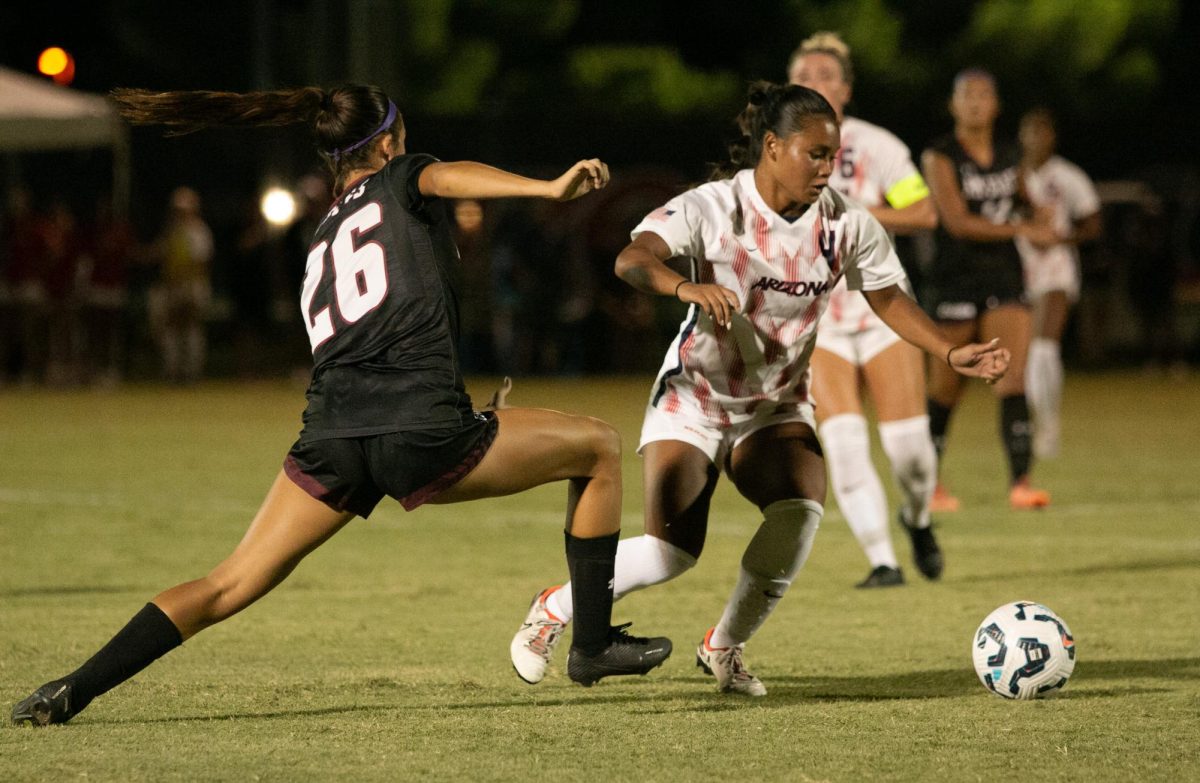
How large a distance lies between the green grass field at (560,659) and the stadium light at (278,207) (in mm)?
10154

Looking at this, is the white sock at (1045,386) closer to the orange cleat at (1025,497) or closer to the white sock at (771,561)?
the orange cleat at (1025,497)

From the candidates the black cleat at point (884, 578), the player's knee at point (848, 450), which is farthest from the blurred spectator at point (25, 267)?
the black cleat at point (884, 578)

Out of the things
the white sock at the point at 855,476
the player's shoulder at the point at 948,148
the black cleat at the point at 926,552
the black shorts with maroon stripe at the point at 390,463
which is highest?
the player's shoulder at the point at 948,148

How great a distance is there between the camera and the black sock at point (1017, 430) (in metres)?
11.1

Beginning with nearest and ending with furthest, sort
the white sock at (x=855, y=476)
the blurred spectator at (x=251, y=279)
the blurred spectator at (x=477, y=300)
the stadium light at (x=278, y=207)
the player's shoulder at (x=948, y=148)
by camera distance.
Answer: the white sock at (x=855, y=476)
the player's shoulder at (x=948, y=148)
the blurred spectator at (x=251, y=279)
the stadium light at (x=278, y=207)
the blurred spectator at (x=477, y=300)

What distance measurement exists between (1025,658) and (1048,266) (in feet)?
28.8

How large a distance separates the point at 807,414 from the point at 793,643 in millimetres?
1261

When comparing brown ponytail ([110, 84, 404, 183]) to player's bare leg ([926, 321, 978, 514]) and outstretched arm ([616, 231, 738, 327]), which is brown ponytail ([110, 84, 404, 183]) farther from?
player's bare leg ([926, 321, 978, 514])

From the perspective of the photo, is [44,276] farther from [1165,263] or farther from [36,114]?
[1165,263]

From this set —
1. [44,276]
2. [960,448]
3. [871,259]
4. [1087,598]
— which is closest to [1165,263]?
[960,448]

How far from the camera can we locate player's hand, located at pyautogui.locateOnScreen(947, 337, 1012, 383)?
579cm

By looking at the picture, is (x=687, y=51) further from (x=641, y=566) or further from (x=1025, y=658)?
(x=1025, y=658)

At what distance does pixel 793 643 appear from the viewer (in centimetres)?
719

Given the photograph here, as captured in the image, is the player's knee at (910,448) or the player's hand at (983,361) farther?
the player's knee at (910,448)
